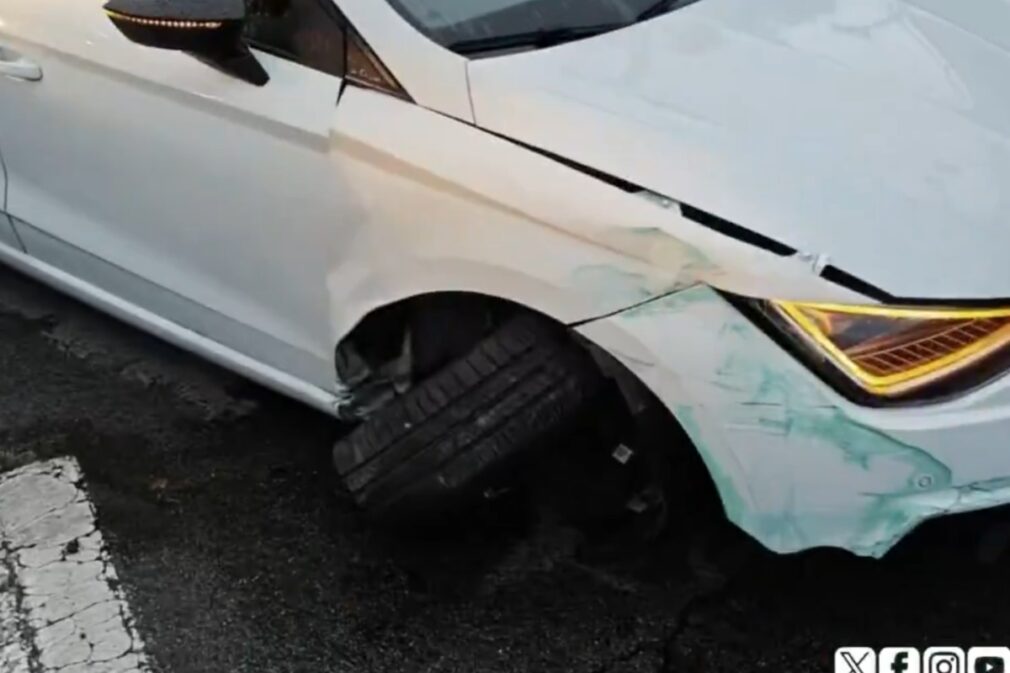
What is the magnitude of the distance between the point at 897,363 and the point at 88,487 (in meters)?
1.99

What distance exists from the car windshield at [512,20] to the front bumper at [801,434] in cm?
62

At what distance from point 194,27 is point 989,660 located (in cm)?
200

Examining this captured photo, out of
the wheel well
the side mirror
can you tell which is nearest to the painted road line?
the wheel well

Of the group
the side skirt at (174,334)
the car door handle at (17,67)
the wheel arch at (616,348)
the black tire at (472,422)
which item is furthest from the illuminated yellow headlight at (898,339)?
the car door handle at (17,67)

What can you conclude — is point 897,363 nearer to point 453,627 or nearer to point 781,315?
point 781,315

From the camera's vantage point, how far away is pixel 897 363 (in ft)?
7.41

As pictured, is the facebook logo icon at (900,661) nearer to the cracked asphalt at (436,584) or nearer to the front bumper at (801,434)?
the cracked asphalt at (436,584)

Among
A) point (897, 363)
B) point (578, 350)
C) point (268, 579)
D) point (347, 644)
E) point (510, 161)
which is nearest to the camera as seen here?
Result: point (897, 363)

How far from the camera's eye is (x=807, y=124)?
246 cm

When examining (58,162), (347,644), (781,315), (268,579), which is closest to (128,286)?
(58,162)

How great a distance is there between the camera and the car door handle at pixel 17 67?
317 centimetres

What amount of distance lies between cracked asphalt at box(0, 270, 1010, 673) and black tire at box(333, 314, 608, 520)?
0.74 feet

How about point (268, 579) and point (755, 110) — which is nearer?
point (755, 110)

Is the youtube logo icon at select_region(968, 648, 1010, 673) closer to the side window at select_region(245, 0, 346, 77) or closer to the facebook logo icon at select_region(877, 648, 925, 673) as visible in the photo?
the facebook logo icon at select_region(877, 648, 925, 673)
